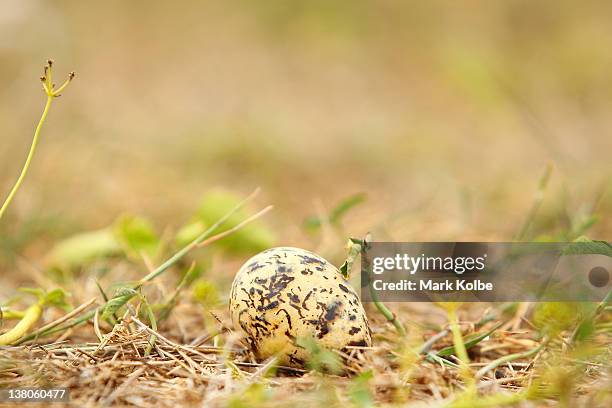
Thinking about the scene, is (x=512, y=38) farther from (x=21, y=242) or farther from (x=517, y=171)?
(x=21, y=242)

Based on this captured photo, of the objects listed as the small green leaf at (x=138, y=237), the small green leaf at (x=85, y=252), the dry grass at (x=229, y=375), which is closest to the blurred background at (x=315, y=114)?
the small green leaf at (x=85, y=252)

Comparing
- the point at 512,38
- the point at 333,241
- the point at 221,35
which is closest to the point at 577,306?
the point at 333,241

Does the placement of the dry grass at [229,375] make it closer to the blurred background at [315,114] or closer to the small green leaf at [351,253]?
the small green leaf at [351,253]

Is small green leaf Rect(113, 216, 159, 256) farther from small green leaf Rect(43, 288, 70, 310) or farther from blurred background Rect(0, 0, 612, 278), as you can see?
blurred background Rect(0, 0, 612, 278)

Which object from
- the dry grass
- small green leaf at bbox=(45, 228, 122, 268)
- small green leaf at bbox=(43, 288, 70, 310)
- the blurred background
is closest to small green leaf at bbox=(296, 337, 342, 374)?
the dry grass

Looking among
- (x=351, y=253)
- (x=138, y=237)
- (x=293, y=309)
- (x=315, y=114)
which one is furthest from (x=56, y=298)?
(x=315, y=114)
